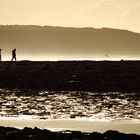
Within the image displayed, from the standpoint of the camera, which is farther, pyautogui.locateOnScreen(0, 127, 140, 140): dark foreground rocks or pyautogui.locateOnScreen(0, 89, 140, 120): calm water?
pyautogui.locateOnScreen(0, 89, 140, 120): calm water

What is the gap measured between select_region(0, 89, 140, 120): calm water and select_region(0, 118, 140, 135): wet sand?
40.7 inches

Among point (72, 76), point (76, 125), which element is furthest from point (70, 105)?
point (72, 76)

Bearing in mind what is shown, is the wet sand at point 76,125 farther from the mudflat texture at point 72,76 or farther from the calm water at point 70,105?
the mudflat texture at point 72,76

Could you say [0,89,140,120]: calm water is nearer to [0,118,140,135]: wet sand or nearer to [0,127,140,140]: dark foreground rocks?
[0,118,140,135]: wet sand

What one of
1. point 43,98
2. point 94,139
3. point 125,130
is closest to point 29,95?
point 43,98

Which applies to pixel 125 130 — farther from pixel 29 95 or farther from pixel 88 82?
pixel 88 82

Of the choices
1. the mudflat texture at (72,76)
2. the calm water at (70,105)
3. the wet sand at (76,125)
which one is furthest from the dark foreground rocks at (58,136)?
the mudflat texture at (72,76)

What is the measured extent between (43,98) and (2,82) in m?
8.38

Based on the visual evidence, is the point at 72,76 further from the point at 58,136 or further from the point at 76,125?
the point at 58,136

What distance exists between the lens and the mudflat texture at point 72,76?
37.4 m

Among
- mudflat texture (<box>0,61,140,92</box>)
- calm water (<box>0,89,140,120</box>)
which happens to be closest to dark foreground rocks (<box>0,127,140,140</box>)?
calm water (<box>0,89,140,120</box>)

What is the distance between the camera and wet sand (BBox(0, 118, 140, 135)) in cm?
2228

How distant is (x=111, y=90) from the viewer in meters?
35.7

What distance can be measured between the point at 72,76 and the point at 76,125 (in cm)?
1876
